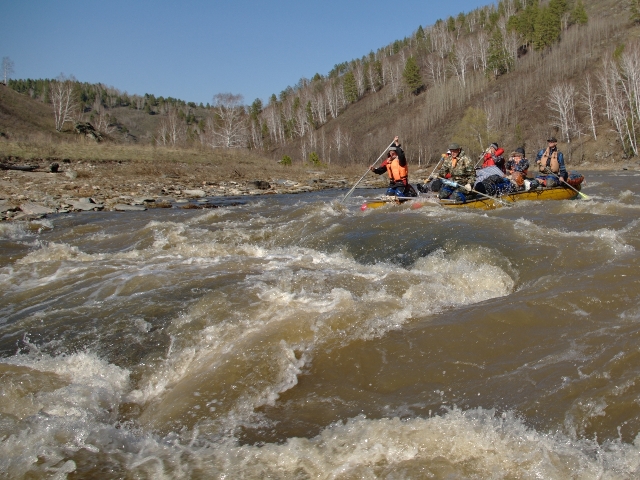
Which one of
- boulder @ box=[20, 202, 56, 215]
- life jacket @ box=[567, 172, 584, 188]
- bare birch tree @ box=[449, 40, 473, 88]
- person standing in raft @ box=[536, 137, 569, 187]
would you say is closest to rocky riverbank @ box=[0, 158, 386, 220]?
boulder @ box=[20, 202, 56, 215]

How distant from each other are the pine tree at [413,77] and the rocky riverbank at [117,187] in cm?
7085

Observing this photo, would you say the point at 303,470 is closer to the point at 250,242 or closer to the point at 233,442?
the point at 233,442

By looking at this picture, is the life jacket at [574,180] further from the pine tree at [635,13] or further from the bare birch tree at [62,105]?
→ the pine tree at [635,13]

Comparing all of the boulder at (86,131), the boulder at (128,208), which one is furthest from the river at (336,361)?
the boulder at (86,131)

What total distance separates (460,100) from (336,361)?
8218 cm

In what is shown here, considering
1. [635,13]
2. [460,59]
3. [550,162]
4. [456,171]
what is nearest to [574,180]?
[550,162]

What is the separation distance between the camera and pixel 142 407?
3723mm

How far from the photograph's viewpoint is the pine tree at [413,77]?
3656 inches

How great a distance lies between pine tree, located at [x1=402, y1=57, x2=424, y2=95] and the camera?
92.9m

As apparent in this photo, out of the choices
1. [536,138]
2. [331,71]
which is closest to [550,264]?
[536,138]

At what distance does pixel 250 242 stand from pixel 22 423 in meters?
6.98

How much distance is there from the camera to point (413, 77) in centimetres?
9294

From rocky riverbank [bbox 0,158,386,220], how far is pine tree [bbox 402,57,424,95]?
7085 cm

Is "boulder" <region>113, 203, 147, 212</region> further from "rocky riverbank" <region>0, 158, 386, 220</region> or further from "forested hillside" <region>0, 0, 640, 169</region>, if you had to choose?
"forested hillside" <region>0, 0, 640, 169</region>
